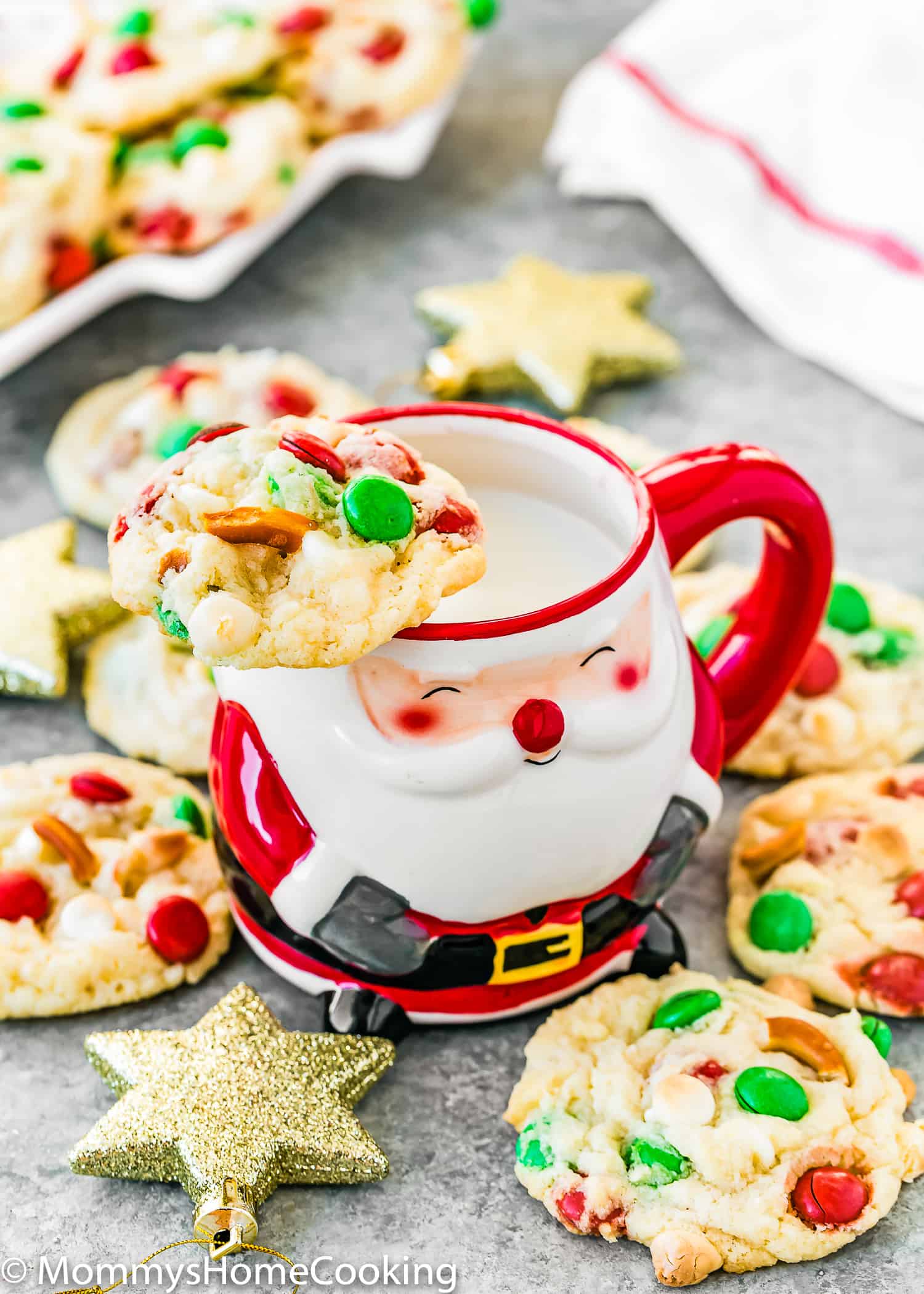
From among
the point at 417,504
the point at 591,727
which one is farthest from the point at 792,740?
the point at 417,504

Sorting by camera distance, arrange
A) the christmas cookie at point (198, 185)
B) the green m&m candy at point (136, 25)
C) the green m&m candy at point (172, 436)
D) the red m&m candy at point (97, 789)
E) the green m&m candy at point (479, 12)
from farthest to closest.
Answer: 1. the green m&m candy at point (479, 12)
2. the green m&m candy at point (136, 25)
3. the christmas cookie at point (198, 185)
4. the green m&m candy at point (172, 436)
5. the red m&m candy at point (97, 789)

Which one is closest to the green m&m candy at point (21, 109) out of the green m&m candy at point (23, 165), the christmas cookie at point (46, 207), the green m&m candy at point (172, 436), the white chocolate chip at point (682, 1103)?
the christmas cookie at point (46, 207)

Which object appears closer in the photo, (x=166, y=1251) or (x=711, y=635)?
(x=166, y=1251)

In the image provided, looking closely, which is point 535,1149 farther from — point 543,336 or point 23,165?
point 23,165

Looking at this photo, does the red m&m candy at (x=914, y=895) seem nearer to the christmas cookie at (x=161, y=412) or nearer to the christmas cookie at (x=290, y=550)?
the christmas cookie at (x=290, y=550)

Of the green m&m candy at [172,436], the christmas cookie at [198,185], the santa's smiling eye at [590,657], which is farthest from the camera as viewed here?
the christmas cookie at [198,185]

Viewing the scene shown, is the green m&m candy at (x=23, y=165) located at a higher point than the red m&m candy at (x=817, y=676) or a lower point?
higher

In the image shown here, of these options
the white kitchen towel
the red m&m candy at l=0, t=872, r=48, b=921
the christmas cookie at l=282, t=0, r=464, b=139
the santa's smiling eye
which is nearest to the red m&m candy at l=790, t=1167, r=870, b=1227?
the santa's smiling eye

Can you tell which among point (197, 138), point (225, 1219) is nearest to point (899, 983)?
point (225, 1219)
